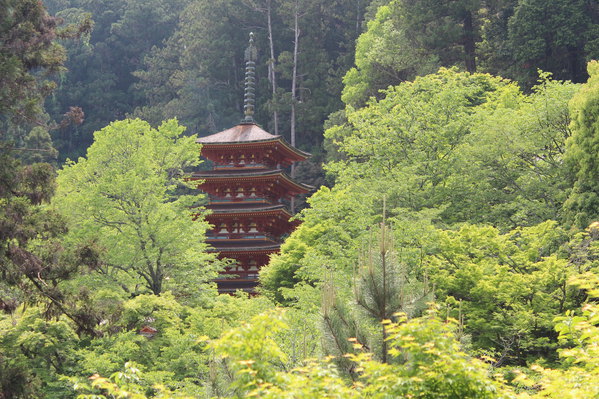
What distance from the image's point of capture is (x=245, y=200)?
36.6 m

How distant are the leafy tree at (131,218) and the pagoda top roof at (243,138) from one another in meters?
10.8

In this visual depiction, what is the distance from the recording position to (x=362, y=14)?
198ft

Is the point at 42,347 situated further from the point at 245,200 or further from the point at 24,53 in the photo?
the point at 245,200

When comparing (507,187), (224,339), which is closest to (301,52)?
(507,187)

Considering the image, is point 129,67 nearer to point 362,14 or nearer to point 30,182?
point 362,14

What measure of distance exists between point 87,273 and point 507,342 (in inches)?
470

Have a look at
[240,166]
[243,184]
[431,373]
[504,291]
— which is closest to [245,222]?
[243,184]

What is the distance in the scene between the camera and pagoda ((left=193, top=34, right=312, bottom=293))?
35.2 meters

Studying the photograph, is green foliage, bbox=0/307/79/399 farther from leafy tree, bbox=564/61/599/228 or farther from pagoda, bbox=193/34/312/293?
pagoda, bbox=193/34/312/293

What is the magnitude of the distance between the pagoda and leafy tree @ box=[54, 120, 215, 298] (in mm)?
9297

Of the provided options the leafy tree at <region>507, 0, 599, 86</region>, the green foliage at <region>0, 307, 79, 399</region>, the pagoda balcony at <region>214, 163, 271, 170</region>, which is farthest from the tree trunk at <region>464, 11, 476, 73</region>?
the green foliage at <region>0, 307, 79, 399</region>

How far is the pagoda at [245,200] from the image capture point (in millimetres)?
35250

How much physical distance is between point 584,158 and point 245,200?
61.1 ft

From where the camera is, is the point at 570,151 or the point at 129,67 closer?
the point at 570,151
